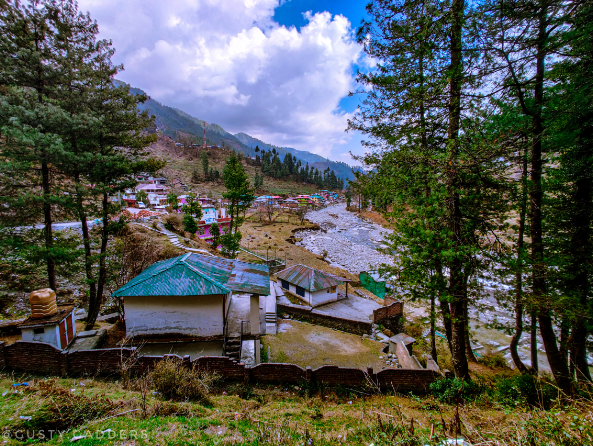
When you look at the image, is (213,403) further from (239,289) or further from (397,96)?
(397,96)

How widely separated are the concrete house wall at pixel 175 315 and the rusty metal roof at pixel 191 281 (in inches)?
13.5

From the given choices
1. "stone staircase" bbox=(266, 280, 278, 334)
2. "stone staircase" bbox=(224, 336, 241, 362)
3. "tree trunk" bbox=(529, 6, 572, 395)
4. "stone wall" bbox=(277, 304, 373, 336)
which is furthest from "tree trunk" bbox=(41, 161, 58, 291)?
"tree trunk" bbox=(529, 6, 572, 395)

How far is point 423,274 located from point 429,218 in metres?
1.38

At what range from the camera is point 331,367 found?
7.35 metres

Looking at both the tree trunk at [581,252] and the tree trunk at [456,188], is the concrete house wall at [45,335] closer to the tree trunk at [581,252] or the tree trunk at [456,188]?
the tree trunk at [456,188]

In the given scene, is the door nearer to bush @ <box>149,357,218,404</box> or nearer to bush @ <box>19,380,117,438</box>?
bush @ <box>19,380,117,438</box>

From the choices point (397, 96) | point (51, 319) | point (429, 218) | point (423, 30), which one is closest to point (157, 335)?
point (51, 319)

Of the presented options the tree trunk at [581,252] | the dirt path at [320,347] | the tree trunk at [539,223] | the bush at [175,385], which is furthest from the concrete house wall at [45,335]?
the tree trunk at [581,252]

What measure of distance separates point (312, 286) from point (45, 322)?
39.0 ft

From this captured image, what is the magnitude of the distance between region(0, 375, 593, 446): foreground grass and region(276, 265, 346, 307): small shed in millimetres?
9149

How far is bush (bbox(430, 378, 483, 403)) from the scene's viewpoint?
19.4 ft

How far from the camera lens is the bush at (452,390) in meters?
5.91

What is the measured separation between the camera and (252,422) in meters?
4.65

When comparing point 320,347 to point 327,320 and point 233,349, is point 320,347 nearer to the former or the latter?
point 327,320
